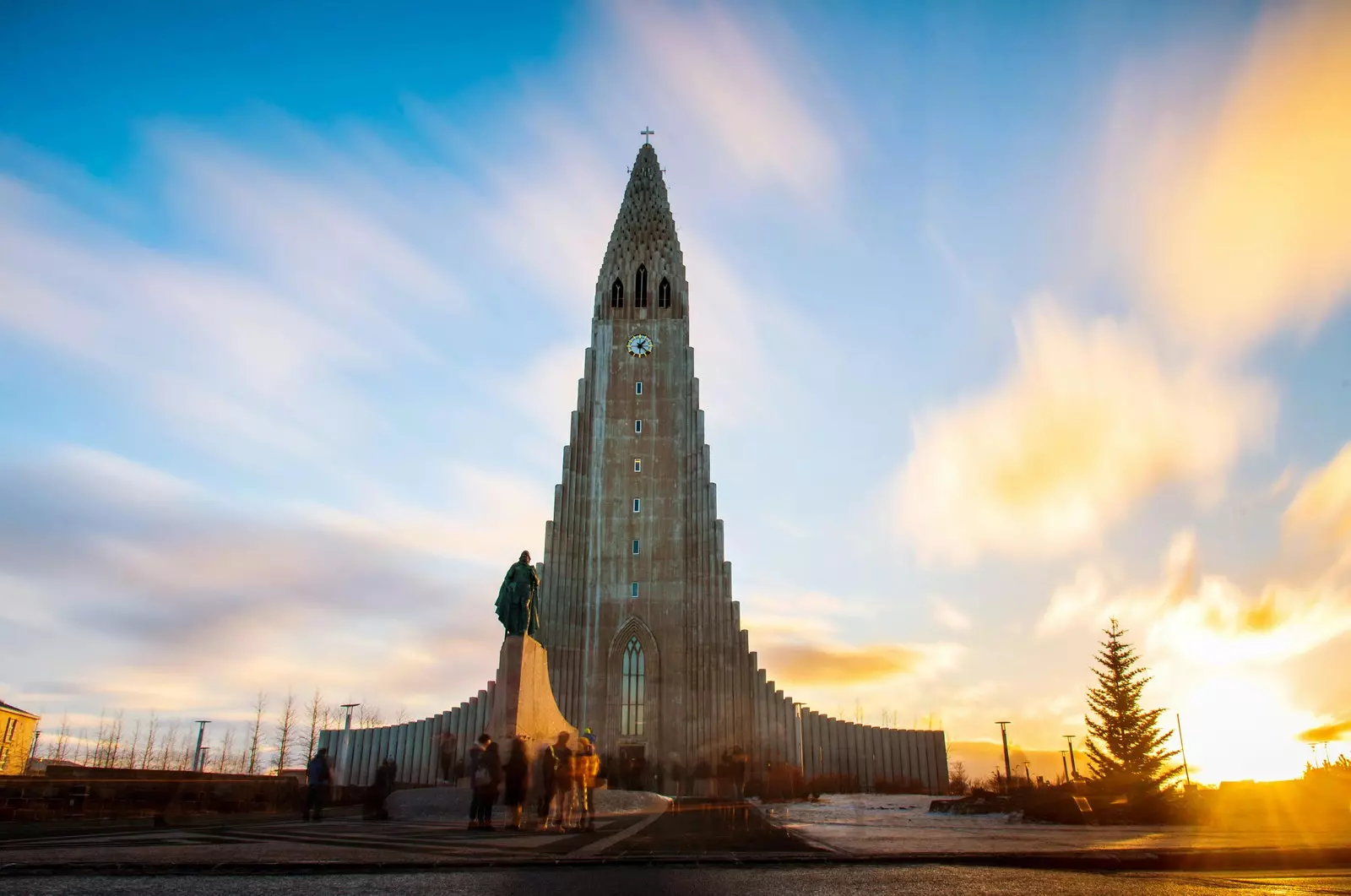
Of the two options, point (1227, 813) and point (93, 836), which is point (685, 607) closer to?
point (1227, 813)

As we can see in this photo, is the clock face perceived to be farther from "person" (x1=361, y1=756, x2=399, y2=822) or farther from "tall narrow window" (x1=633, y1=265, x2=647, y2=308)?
"person" (x1=361, y1=756, x2=399, y2=822)

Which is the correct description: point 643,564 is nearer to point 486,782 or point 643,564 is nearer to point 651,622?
point 651,622

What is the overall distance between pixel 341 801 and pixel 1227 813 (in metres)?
26.5

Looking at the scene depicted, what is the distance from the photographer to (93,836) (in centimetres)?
1167

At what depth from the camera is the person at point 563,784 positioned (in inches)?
542

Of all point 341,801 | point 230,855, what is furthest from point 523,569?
point 341,801

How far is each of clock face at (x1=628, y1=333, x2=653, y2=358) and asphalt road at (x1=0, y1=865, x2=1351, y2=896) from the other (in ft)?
140

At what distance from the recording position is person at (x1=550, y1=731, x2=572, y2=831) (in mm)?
13758

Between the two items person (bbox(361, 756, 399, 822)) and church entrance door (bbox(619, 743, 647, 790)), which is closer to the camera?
person (bbox(361, 756, 399, 822))

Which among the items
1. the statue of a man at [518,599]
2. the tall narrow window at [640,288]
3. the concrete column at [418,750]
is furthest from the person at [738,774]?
the tall narrow window at [640,288]

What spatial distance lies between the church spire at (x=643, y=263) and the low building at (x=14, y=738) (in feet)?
156

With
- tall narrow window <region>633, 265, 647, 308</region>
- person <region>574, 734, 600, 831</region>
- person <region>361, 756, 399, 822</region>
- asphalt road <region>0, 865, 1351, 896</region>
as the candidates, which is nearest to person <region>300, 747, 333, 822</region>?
person <region>361, 756, 399, 822</region>

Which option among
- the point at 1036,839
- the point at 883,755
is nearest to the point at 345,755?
the point at 883,755

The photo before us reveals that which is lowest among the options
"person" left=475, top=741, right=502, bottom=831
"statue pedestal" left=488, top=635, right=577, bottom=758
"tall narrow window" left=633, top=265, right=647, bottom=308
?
"person" left=475, top=741, right=502, bottom=831
